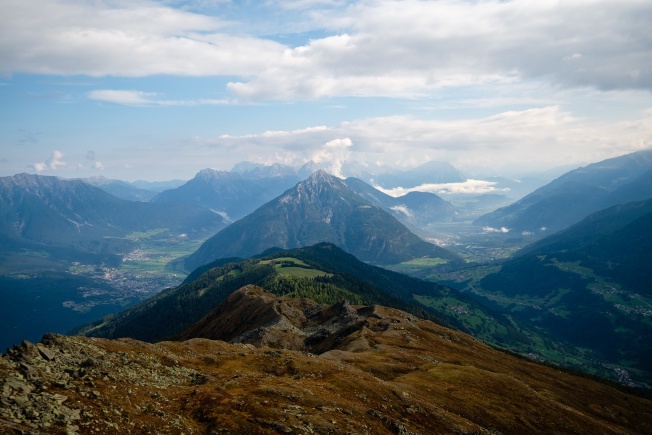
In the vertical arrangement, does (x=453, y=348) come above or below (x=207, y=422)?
below

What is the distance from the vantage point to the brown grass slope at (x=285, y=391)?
148ft

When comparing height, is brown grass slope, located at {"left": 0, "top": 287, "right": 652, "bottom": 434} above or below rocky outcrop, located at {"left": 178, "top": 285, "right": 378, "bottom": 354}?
above

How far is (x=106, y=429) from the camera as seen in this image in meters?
41.6

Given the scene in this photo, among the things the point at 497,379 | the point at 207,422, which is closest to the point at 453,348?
the point at 497,379

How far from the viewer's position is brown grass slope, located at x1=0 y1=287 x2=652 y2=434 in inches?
1781

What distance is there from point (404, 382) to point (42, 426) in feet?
239

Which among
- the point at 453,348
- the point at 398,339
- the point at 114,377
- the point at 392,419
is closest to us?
the point at 114,377

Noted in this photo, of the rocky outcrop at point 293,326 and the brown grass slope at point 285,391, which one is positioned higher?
the brown grass slope at point 285,391

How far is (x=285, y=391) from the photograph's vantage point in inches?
2542

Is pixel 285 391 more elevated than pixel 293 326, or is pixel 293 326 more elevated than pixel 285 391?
pixel 285 391

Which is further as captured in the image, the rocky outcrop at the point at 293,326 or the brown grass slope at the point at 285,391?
the rocky outcrop at the point at 293,326

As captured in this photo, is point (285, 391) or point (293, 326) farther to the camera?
point (293, 326)

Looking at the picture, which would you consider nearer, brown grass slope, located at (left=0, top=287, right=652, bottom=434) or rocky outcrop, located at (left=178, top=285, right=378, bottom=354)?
brown grass slope, located at (left=0, top=287, right=652, bottom=434)

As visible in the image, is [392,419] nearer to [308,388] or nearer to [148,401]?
[308,388]
